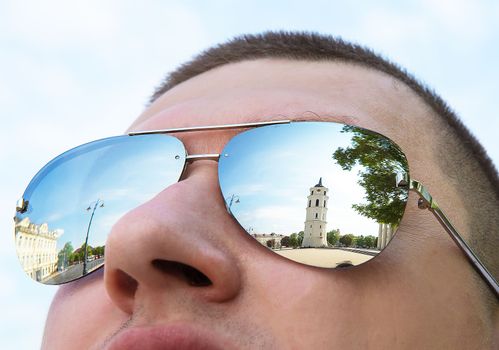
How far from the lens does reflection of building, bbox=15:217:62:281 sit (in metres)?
1.95

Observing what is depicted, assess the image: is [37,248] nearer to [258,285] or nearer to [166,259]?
[166,259]

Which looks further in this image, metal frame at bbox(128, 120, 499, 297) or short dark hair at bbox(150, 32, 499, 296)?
short dark hair at bbox(150, 32, 499, 296)

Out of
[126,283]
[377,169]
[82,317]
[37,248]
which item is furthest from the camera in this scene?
[37,248]

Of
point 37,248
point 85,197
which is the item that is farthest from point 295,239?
point 37,248

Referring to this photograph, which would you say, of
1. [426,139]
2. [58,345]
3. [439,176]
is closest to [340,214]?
[439,176]

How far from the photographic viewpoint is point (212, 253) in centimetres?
138

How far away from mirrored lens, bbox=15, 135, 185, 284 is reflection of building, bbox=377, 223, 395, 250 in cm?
72

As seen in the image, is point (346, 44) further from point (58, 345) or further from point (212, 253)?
point (58, 345)

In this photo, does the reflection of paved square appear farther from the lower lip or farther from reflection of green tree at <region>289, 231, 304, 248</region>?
the lower lip

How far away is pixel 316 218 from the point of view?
1.49 m

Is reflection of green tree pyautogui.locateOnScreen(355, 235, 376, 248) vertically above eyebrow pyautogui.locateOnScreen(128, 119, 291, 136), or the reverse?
eyebrow pyautogui.locateOnScreen(128, 119, 291, 136)

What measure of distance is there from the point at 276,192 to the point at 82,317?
2.60 ft

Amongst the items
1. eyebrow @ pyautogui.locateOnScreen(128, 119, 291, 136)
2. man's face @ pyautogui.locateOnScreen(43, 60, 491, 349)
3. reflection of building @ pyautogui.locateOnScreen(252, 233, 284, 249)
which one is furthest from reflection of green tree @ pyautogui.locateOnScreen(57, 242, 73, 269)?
reflection of building @ pyautogui.locateOnScreen(252, 233, 284, 249)

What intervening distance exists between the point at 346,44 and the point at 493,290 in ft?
5.02
